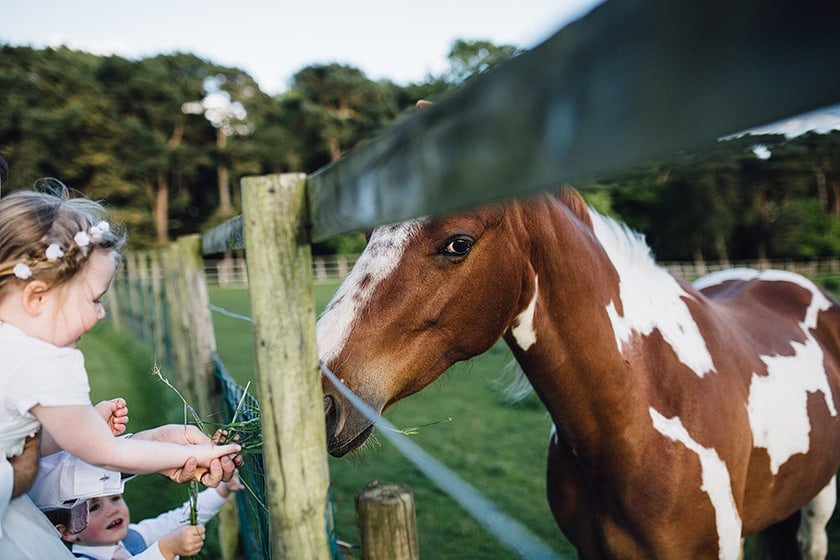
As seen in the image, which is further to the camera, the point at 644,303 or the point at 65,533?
the point at 644,303

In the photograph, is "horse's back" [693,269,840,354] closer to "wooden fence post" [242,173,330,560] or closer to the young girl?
"wooden fence post" [242,173,330,560]

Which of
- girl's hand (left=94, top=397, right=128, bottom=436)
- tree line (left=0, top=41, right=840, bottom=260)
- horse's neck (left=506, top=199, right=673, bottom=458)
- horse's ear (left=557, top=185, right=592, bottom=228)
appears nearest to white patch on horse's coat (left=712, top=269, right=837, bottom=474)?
horse's neck (left=506, top=199, right=673, bottom=458)

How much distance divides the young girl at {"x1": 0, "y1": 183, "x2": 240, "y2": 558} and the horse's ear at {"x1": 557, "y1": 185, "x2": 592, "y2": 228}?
1.41m

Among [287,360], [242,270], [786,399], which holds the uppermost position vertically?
[287,360]

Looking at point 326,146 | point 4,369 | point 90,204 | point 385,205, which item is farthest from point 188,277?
point 326,146

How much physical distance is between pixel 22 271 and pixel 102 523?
0.92 meters

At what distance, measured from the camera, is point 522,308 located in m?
1.79

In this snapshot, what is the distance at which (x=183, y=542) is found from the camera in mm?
1598

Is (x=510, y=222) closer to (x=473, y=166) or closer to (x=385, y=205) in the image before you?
(x=385, y=205)

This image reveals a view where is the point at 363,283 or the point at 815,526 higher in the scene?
the point at 363,283

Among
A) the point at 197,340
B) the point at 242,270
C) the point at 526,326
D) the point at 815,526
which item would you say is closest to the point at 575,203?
the point at 526,326

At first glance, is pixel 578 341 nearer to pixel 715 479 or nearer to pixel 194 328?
pixel 715 479

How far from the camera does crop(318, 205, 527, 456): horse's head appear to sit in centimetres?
154

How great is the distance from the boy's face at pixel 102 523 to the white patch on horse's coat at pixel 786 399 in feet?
7.61
